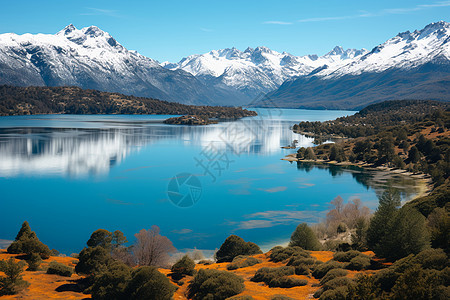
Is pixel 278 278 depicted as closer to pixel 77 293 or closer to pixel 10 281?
pixel 77 293

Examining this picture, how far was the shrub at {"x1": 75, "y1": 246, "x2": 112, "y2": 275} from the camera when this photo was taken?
28.2m

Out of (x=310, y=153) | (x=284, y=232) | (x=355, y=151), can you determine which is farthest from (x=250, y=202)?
(x=355, y=151)

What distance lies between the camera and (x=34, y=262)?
29.6m

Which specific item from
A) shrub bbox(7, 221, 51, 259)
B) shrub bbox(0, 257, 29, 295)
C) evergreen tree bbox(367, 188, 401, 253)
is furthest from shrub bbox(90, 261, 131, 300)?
evergreen tree bbox(367, 188, 401, 253)

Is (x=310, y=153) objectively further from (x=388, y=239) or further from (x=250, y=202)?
(x=388, y=239)

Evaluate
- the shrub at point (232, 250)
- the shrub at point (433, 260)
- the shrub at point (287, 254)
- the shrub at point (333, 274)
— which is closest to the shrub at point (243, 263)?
the shrub at point (287, 254)

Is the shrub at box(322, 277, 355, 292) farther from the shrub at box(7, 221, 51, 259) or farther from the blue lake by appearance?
the shrub at box(7, 221, 51, 259)

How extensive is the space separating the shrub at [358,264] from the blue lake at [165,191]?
637 inches

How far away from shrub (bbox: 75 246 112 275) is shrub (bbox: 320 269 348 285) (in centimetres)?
1491

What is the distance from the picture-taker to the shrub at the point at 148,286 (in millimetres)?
23125

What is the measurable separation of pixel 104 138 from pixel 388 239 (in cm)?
12182

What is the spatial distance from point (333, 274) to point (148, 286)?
11.3 m

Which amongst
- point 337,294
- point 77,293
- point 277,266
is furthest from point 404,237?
point 77,293

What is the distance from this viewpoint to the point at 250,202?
61812mm
